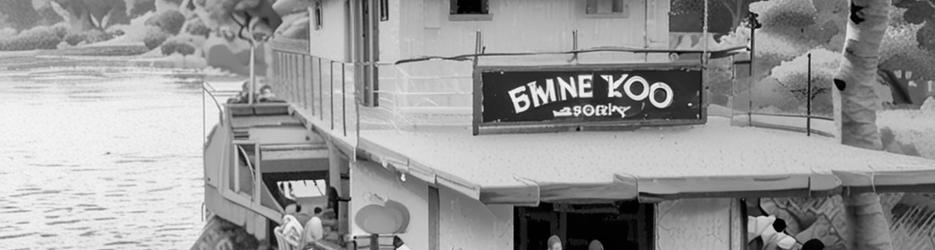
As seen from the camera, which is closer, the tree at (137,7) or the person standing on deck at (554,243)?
the person standing on deck at (554,243)

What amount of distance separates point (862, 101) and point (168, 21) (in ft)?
131

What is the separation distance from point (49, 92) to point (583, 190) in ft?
198

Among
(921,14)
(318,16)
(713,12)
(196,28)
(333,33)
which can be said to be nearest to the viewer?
(333,33)

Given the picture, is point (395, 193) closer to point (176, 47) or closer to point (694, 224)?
point (694, 224)

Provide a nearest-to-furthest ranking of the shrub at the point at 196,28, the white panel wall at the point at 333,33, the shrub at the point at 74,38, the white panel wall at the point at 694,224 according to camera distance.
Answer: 1. the white panel wall at the point at 694,224
2. the white panel wall at the point at 333,33
3. the shrub at the point at 74,38
4. the shrub at the point at 196,28

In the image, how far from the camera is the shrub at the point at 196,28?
50.5 meters

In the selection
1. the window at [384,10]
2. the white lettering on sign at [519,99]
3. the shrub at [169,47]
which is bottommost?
the shrub at [169,47]

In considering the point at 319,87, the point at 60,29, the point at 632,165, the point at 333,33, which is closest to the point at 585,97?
the point at 632,165

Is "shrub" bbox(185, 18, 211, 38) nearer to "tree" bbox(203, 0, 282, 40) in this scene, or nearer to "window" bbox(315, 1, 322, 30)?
"tree" bbox(203, 0, 282, 40)

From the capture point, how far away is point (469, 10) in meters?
15.0

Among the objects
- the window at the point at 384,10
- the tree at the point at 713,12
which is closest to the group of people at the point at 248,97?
the window at the point at 384,10

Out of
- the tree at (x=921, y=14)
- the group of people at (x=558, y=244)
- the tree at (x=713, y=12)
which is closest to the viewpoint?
the group of people at (x=558, y=244)

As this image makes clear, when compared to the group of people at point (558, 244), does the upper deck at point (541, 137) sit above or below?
above

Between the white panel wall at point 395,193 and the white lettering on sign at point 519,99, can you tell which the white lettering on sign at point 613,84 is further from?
the white panel wall at point 395,193
